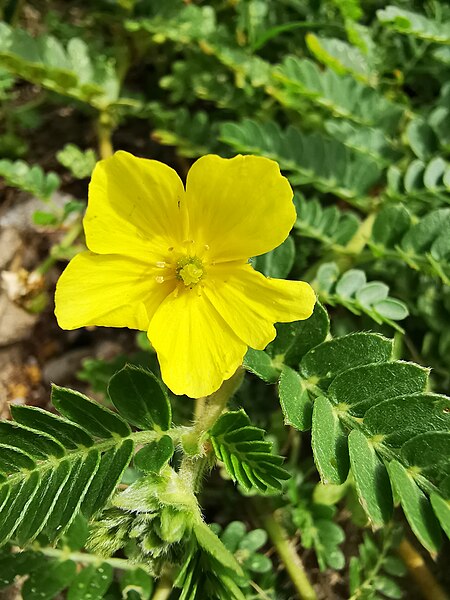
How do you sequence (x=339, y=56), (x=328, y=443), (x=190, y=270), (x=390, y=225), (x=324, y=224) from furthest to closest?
(x=339, y=56)
(x=324, y=224)
(x=390, y=225)
(x=190, y=270)
(x=328, y=443)

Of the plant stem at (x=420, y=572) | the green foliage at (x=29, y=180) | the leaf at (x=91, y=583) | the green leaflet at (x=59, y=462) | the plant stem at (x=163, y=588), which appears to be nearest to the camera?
the green leaflet at (x=59, y=462)

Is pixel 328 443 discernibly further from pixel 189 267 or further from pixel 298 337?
pixel 189 267

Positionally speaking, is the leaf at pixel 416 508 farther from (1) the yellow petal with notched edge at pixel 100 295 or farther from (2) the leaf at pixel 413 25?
(2) the leaf at pixel 413 25

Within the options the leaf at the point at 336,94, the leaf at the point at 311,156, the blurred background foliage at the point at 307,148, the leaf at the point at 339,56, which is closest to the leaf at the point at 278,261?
the blurred background foliage at the point at 307,148

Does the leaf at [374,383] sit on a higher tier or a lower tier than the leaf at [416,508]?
higher

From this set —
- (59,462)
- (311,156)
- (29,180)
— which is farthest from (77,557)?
(311,156)

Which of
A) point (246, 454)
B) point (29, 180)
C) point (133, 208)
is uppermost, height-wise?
point (133, 208)

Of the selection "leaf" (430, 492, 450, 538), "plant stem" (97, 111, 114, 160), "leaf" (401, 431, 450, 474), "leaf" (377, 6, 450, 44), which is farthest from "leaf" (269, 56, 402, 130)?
"leaf" (430, 492, 450, 538)

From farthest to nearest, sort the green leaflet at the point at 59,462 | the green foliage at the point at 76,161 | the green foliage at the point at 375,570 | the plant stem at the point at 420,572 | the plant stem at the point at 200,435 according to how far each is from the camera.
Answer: the green foliage at the point at 76,161
the plant stem at the point at 420,572
the green foliage at the point at 375,570
the plant stem at the point at 200,435
the green leaflet at the point at 59,462

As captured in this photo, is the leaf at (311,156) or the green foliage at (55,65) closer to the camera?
the leaf at (311,156)
